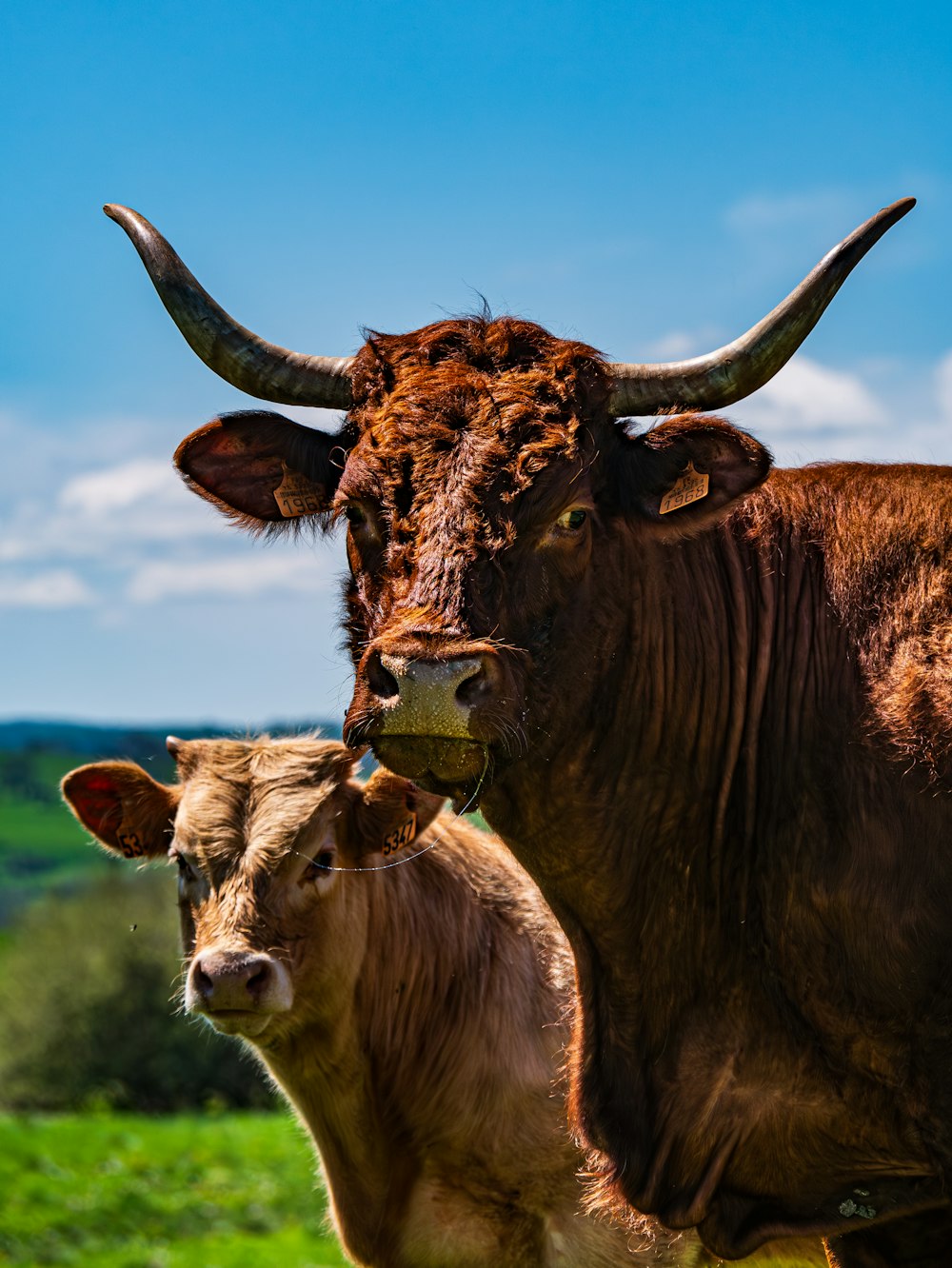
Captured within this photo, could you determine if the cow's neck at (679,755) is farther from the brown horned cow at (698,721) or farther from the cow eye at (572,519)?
the cow eye at (572,519)

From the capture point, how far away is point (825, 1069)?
194 inches

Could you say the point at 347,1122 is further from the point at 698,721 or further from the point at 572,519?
the point at 572,519

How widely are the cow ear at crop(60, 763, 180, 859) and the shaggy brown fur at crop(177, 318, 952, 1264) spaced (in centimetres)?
355

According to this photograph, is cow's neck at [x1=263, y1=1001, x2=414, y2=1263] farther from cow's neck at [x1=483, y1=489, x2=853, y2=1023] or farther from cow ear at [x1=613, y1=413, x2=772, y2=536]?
cow ear at [x1=613, y1=413, x2=772, y2=536]

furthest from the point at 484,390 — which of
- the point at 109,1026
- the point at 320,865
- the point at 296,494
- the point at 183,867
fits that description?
the point at 109,1026

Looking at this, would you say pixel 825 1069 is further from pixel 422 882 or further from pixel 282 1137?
pixel 282 1137

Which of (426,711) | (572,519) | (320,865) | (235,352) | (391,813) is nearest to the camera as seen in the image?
(426,711)

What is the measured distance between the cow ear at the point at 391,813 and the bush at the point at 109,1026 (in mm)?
46702

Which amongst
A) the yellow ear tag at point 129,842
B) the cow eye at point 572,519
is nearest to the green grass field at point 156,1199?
the yellow ear tag at point 129,842

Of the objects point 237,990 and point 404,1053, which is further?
point 404,1053

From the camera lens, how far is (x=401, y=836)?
8.06 metres

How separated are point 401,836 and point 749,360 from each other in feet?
12.5

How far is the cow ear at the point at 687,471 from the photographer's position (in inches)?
196

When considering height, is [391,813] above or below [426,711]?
below
